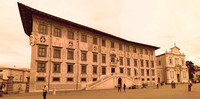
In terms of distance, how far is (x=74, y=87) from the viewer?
80.7 feet

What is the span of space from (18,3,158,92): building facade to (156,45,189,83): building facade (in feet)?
58.6

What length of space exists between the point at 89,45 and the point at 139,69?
55.5 ft

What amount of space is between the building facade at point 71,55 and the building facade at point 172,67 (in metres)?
17.9

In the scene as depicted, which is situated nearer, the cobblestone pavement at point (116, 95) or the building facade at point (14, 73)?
the cobblestone pavement at point (116, 95)

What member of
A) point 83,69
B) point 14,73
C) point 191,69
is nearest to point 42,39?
point 83,69

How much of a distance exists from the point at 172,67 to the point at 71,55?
38.5m

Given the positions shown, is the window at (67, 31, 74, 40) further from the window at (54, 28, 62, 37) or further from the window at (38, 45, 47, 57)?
the window at (38, 45, 47, 57)

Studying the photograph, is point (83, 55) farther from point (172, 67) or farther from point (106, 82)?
point (172, 67)

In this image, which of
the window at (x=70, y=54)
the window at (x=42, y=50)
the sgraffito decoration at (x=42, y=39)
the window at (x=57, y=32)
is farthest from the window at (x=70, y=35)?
the window at (x=42, y=50)

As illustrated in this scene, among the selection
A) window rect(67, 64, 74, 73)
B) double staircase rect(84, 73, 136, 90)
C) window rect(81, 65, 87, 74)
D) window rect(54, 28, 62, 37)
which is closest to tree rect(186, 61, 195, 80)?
double staircase rect(84, 73, 136, 90)

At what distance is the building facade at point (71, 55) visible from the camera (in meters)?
21.5

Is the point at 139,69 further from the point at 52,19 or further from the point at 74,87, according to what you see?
the point at 52,19

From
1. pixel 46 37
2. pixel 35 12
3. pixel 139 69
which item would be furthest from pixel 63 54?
pixel 139 69

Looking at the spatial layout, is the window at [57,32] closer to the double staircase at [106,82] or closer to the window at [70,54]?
the window at [70,54]
